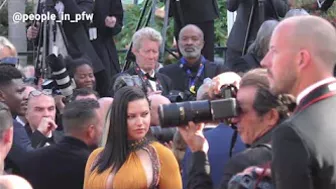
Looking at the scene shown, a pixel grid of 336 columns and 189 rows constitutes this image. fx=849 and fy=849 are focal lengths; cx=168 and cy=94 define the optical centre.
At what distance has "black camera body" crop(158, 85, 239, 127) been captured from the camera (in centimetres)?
400

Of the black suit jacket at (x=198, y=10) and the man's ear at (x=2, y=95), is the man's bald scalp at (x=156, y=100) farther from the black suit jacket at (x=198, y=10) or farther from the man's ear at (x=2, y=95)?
the black suit jacket at (x=198, y=10)

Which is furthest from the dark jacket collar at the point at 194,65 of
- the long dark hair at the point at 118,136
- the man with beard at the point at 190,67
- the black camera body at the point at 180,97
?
the long dark hair at the point at 118,136

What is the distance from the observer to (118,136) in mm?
5277

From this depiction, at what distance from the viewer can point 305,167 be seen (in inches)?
130

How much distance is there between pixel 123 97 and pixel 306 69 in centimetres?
212

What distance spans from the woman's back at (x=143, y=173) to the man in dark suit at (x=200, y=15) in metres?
4.85

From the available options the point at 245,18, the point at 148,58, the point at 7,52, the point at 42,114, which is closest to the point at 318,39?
the point at 42,114

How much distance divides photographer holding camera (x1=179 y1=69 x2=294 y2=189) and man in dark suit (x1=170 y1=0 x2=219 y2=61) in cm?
569

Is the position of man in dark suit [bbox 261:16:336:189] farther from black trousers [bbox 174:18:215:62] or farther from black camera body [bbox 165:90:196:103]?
black trousers [bbox 174:18:215:62]

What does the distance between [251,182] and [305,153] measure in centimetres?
35

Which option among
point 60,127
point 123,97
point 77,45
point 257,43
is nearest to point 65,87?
point 60,127

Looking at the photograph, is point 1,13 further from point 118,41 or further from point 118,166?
point 118,166

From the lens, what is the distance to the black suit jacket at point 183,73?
870cm

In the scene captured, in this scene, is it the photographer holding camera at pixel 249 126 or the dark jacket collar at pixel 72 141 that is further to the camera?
the dark jacket collar at pixel 72 141
